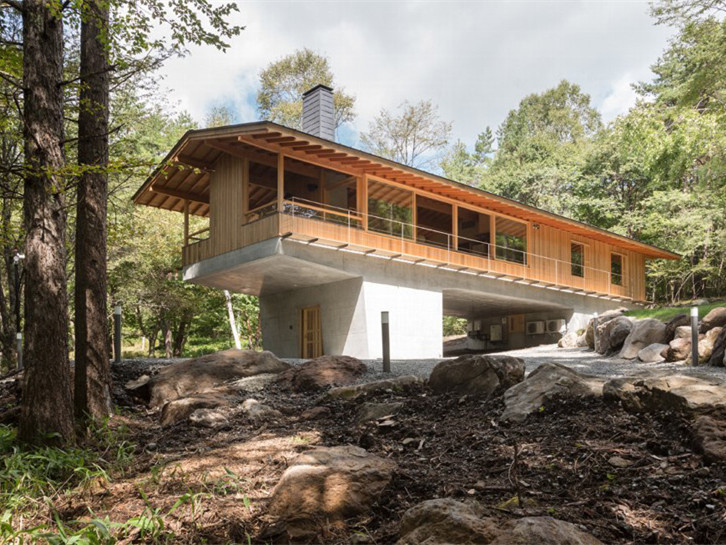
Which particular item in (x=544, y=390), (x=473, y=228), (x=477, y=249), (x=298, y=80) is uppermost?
(x=298, y=80)

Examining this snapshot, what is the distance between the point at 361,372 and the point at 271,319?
11.0 meters

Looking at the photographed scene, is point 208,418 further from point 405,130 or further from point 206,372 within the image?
point 405,130

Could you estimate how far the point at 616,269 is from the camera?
85.4 ft

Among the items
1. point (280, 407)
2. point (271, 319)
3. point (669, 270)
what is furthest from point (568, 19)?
point (280, 407)

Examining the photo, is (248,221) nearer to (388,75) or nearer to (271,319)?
(271,319)

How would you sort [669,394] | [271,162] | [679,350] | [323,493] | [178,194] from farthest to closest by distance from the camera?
[178,194] < [271,162] < [679,350] < [669,394] < [323,493]

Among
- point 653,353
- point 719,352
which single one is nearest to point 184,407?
point 719,352

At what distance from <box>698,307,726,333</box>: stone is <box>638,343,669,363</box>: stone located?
0.75 metres

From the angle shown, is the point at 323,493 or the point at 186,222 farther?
the point at 186,222

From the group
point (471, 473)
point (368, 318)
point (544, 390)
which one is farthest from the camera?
point (368, 318)

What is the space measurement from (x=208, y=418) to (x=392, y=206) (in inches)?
498

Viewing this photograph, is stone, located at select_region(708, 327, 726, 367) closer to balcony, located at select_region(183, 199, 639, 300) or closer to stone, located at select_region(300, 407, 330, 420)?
stone, located at select_region(300, 407, 330, 420)

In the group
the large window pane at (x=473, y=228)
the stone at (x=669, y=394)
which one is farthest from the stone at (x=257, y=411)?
the large window pane at (x=473, y=228)

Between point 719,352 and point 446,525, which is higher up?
point 719,352
